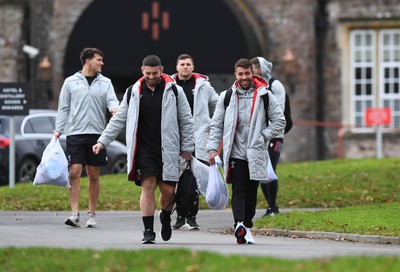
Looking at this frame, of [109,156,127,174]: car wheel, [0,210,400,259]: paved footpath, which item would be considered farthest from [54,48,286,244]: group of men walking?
[109,156,127,174]: car wheel

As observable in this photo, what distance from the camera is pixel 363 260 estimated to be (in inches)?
424

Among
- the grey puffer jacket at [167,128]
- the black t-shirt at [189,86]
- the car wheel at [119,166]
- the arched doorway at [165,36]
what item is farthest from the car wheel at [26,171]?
the grey puffer jacket at [167,128]

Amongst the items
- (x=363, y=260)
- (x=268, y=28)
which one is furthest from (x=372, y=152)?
(x=363, y=260)

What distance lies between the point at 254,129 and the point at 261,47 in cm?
2000

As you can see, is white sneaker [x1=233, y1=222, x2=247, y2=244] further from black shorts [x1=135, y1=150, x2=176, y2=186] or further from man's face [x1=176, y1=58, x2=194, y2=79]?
man's face [x1=176, y1=58, x2=194, y2=79]

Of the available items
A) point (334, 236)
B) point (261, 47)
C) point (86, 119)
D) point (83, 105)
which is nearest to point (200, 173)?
point (334, 236)

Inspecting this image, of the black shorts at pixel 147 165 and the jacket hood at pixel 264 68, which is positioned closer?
the black shorts at pixel 147 165

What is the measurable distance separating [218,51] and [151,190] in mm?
19979

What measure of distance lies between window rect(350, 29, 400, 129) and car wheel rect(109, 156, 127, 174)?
940 centimetres

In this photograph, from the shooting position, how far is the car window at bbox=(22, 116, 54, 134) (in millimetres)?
26156

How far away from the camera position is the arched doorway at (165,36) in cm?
3450

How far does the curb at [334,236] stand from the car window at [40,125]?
9678 millimetres

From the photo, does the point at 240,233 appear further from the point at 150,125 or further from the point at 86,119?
the point at 86,119

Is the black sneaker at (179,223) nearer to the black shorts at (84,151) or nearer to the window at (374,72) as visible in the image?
the black shorts at (84,151)
